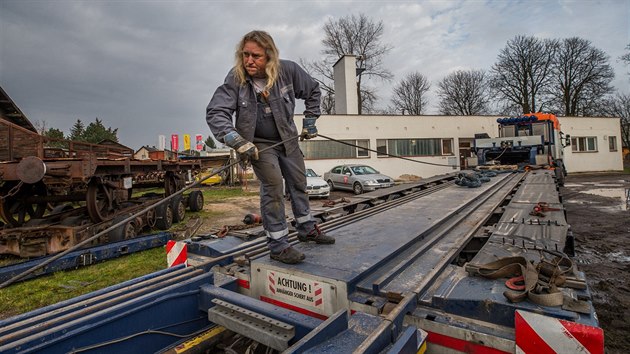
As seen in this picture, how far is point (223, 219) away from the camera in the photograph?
873cm

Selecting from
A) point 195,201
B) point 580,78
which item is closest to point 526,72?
point 580,78

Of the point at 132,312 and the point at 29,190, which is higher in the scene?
the point at 29,190

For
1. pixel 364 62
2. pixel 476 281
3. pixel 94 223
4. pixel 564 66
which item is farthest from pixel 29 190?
pixel 564 66

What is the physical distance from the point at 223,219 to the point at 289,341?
7.60 metres

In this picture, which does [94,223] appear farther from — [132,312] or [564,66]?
[564,66]

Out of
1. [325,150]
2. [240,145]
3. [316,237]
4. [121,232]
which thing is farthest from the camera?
[325,150]

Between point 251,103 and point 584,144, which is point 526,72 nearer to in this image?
point 584,144

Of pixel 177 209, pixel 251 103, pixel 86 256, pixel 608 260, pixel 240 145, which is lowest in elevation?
pixel 608 260

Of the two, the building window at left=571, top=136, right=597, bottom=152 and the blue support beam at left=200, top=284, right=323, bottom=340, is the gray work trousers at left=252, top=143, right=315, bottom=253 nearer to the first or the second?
the blue support beam at left=200, top=284, right=323, bottom=340

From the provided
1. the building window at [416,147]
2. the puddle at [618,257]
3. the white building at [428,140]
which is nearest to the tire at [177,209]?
the puddle at [618,257]

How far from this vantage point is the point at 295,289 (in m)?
1.96

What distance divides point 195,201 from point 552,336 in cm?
970

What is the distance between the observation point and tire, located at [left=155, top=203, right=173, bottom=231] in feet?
23.1

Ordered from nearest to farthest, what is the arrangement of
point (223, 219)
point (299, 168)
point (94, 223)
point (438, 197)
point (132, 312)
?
1. point (132, 312)
2. point (299, 168)
3. point (438, 197)
4. point (94, 223)
5. point (223, 219)
